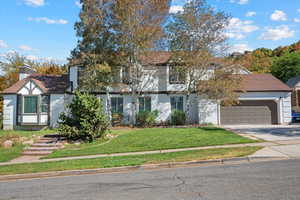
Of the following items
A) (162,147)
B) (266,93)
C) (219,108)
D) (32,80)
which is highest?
(32,80)

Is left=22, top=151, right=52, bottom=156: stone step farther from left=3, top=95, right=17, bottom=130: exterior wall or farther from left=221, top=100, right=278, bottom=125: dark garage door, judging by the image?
left=221, top=100, right=278, bottom=125: dark garage door

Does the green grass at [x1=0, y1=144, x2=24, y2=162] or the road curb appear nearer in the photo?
the road curb

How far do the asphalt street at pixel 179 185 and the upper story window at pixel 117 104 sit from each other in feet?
43.0

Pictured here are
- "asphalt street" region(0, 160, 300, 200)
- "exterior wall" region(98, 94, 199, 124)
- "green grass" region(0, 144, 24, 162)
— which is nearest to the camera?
"asphalt street" region(0, 160, 300, 200)

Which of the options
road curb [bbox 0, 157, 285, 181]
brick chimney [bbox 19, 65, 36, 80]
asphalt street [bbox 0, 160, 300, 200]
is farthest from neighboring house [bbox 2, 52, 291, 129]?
asphalt street [bbox 0, 160, 300, 200]

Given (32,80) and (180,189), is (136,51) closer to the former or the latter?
(32,80)

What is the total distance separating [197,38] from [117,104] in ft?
31.5

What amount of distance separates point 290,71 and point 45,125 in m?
49.0

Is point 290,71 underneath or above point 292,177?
above

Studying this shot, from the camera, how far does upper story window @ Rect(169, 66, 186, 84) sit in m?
18.4

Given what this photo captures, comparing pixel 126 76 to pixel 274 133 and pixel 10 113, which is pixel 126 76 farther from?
pixel 274 133

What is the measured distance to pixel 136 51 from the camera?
57.7 feet

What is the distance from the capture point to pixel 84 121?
41.0 feet

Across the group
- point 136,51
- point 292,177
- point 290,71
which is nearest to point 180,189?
point 292,177
